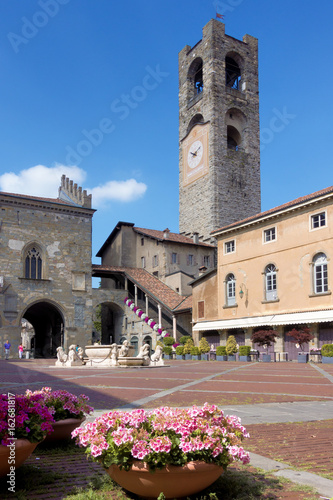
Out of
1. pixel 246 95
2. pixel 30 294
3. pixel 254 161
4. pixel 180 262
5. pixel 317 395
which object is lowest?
pixel 317 395

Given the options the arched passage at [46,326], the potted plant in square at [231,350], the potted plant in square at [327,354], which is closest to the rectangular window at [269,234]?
the potted plant in square at [231,350]

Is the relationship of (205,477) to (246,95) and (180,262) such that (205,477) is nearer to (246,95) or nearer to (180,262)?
(180,262)

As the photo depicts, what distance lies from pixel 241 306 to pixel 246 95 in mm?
34405

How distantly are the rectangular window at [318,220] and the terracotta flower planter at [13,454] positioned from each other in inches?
1117

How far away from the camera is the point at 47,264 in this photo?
44.8 meters

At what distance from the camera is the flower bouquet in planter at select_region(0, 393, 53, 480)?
14.5ft

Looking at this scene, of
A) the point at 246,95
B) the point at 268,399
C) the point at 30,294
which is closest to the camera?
the point at 268,399

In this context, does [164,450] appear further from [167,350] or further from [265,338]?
[167,350]

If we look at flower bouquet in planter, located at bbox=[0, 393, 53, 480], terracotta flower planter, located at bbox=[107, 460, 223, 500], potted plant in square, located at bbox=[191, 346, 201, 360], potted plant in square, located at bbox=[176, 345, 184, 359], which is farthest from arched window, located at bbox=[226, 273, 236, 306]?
terracotta flower planter, located at bbox=[107, 460, 223, 500]

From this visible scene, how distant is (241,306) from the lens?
36438 mm

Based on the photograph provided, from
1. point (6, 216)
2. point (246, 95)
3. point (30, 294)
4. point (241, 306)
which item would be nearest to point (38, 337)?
point (30, 294)

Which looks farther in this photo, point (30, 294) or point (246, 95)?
point (246, 95)

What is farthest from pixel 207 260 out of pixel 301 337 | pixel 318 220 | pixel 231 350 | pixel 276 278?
pixel 301 337

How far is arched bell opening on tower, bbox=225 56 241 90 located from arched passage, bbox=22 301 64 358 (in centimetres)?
3614
